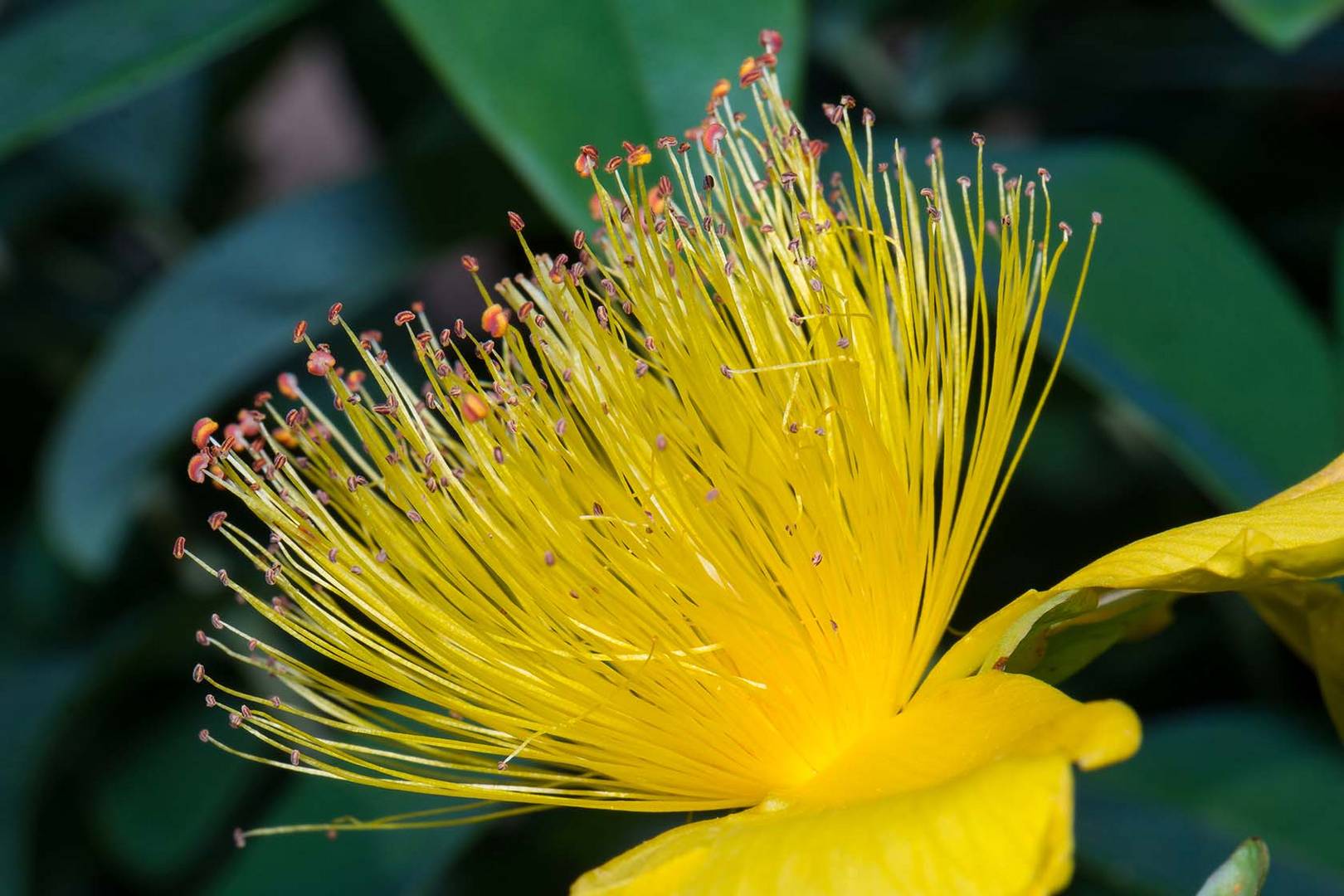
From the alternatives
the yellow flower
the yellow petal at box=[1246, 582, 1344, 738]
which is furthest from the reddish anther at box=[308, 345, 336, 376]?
the yellow petal at box=[1246, 582, 1344, 738]

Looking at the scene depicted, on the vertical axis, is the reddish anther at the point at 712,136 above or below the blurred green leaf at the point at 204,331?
below

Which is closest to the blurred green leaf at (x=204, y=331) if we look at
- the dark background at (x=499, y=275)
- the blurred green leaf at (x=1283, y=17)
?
the dark background at (x=499, y=275)

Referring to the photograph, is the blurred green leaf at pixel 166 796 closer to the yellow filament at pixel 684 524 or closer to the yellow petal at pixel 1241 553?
the yellow filament at pixel 684 524

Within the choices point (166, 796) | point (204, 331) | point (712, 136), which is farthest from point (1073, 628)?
point (166, 796)

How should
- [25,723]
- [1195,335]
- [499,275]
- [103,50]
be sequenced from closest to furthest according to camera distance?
[1195,335] < [103,50] < [25,723] < [499,275]

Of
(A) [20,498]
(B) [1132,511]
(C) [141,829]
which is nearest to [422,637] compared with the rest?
(C) [141,829]

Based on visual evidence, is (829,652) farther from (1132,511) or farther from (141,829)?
(141,829)

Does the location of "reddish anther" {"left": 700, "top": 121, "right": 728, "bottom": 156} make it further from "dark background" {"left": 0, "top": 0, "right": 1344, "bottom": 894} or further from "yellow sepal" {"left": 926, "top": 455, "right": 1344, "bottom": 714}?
"yellow sepal" {"left": 926, "top": 455, "right": 1344, "bottom": 714}

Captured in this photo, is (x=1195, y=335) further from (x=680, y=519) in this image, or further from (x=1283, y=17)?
(x=680, y=519)
